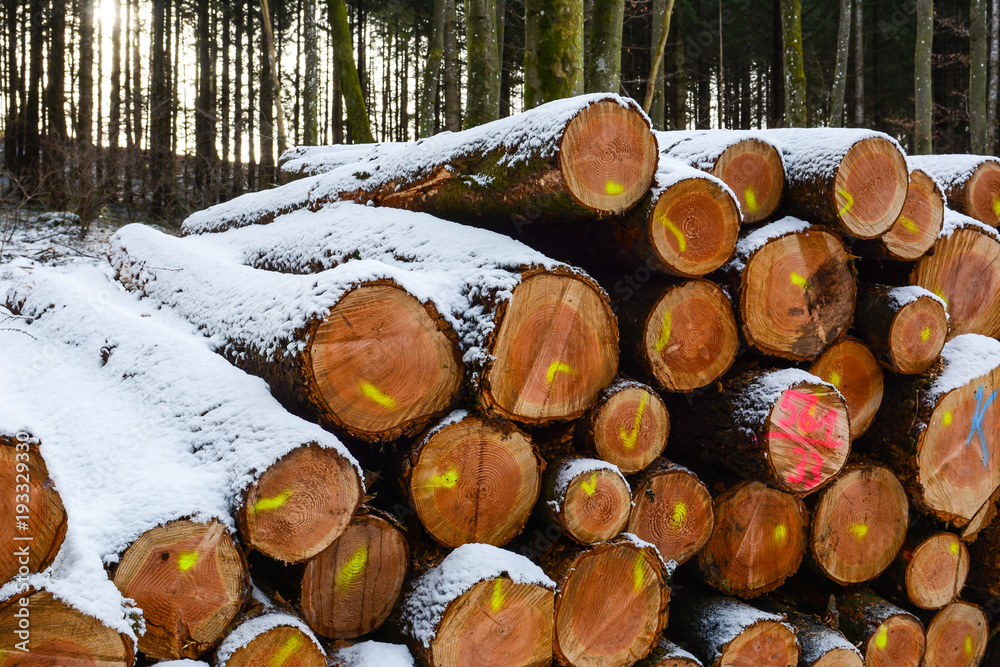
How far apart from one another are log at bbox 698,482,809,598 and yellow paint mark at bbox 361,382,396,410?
136 centimetres

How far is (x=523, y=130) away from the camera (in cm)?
234

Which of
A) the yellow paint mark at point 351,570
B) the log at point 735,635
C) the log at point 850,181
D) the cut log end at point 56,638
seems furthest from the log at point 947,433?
the cut log end at point 56,638

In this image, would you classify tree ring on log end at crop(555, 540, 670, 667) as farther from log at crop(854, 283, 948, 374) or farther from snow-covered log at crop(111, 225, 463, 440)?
log at crop(854, 283, 948, 374)

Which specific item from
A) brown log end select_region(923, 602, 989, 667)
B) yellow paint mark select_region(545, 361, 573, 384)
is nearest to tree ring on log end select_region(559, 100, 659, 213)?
yellow paint mark select_region(545, 361, 573, 384)

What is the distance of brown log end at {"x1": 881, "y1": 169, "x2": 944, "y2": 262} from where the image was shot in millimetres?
2668

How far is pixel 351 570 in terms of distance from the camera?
1972mm

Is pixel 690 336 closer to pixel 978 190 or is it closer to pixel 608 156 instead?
pixel 608 156

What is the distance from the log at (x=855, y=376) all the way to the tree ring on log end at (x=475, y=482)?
1303 mm

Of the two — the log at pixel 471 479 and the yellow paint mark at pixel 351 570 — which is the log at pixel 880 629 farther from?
the yellow paint mark at pixel 351 570

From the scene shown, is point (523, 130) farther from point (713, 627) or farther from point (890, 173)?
point (713, 627)

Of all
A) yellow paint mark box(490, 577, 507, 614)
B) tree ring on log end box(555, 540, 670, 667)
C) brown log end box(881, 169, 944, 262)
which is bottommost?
tree ring on log end box(555, 540, 670, 667)

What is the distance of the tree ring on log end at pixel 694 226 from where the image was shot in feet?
7.07

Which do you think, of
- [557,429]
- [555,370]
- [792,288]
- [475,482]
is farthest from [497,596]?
[792,288]

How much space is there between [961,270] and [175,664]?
338 cm
